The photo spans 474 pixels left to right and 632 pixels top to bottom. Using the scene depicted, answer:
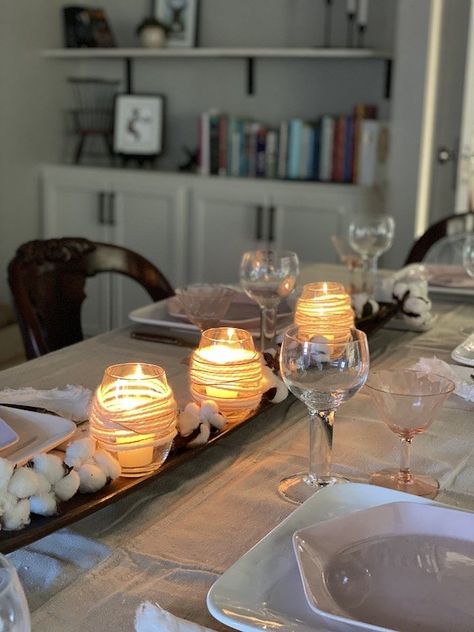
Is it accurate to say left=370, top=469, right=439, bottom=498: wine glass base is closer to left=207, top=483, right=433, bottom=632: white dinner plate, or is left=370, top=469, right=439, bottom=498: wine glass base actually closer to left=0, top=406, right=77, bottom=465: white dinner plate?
left=207, top=483, right=433, bottom=632: white dinner plate

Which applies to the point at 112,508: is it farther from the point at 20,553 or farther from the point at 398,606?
the point at 398,606

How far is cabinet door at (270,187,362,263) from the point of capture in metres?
3.60

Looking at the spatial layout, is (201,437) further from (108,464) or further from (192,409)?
(108,464)

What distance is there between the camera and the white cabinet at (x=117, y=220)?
13.0 feet

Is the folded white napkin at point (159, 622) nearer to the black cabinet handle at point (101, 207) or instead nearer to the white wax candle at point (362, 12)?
the white wax candle at point (362, 12)

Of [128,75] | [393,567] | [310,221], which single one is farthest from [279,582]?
[128,75]

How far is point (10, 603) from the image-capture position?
0.53 metres

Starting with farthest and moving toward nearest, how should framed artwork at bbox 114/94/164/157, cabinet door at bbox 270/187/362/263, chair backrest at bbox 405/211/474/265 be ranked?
framed artwork at bbox 114/94/164/157
cabinet door at bbox 270/187/362/263
chair backrest at bbox 405/211/474/265

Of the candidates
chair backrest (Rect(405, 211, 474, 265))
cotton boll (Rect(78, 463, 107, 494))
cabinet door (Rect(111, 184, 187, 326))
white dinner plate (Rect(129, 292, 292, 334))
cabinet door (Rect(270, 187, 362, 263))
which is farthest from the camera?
cabinet door (Rect(111, 184, 187, 326))

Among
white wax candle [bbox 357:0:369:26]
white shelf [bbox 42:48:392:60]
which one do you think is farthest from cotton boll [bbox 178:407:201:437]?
white wax candle [bbox 357:0:369:26]

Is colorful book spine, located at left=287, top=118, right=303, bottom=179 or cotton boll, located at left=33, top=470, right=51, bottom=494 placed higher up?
colorful book spine, located at left=287, top=118, right=303, bottom=179

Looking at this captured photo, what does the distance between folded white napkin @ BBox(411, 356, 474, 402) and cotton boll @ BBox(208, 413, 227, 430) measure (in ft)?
1.20

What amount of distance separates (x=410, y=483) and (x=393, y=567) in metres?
0.24

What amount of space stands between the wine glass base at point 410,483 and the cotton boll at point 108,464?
286 millimetres
